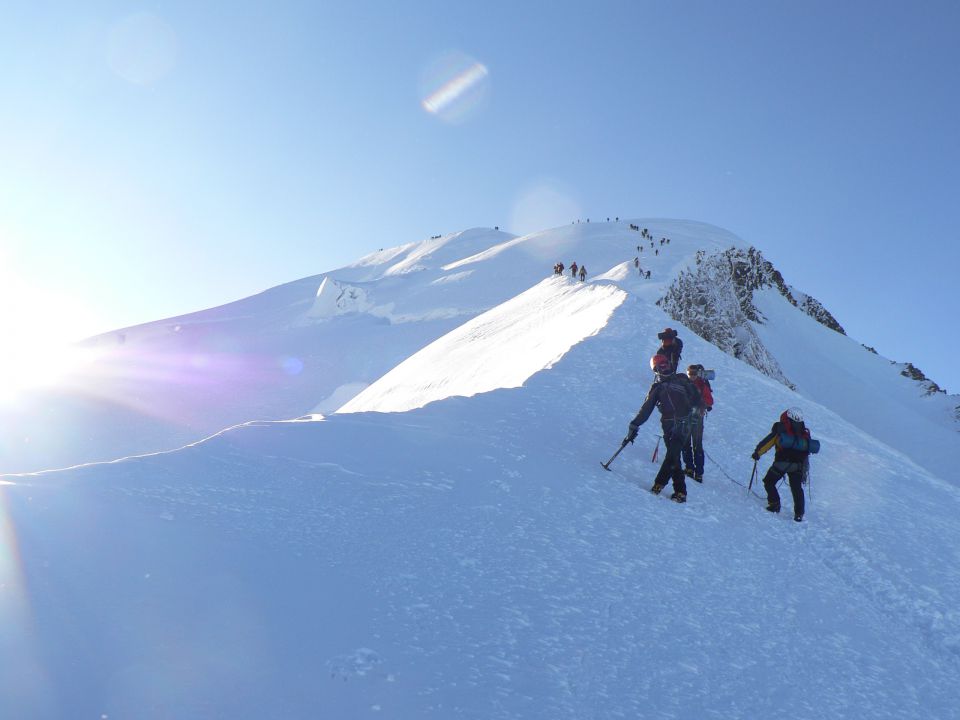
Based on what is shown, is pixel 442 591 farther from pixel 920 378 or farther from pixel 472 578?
pixel 920 378

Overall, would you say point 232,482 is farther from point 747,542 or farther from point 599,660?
point 747,542

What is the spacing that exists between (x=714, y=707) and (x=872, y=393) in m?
35.2

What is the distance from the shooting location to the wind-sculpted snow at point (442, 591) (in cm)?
375

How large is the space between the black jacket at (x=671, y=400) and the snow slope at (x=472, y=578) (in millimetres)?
913

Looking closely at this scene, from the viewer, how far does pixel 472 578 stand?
5199mm

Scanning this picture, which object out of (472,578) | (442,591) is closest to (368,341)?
(472,578)

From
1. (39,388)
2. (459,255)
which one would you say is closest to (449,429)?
(39,388)

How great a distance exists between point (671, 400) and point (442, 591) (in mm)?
4905

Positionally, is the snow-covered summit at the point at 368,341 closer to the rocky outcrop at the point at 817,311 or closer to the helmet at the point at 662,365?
the rocky outcrop at the point at 817,311

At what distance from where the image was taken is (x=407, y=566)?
5.18 metres

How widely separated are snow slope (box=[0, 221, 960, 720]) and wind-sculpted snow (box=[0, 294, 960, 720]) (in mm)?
21

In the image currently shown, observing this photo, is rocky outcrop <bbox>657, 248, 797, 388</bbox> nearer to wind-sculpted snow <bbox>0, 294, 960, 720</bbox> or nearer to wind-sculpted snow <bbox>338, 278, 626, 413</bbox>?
wind-sculpted snow <bbox>338, 278, 626, 413</bbox>

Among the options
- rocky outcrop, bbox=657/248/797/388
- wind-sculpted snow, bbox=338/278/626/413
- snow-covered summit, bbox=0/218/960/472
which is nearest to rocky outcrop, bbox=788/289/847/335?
snow-covered summit, bbox=0/218/960/472

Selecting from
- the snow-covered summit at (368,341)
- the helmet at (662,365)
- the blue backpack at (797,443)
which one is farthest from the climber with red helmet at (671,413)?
the snow-covered summit at (368,341)
